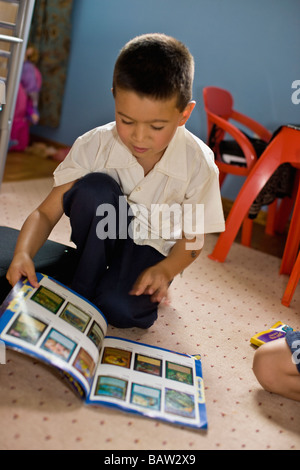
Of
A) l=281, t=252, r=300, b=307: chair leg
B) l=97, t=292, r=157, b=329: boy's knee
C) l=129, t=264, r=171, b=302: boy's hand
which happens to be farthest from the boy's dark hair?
l=281, t=252, r=300, b=307: chair leg

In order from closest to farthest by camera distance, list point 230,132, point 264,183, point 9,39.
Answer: point 9,39
point 264,183
point 230,132

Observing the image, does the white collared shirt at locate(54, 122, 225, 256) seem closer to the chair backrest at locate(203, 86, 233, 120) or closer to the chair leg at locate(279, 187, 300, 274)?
the chair leg at locate(279, 187, 300, 274)

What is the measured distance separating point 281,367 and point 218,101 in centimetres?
138

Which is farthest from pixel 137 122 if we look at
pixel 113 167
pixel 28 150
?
pixel 28 150

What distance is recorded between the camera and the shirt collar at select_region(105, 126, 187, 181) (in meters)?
1.12

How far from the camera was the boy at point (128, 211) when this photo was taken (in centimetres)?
108

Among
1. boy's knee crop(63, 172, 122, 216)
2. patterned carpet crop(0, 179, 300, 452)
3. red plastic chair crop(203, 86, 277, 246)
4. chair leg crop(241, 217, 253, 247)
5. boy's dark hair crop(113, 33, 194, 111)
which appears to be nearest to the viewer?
patterned carpet crop(0, 179, 300, 452)

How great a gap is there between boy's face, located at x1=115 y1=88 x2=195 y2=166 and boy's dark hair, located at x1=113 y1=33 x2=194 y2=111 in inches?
0.5

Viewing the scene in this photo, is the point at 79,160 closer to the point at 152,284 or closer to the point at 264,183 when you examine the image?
the point at 152,284

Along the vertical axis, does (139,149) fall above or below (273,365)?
above

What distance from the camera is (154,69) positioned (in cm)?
93

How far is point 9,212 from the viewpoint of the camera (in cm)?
174

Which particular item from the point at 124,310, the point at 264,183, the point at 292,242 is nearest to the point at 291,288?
the point at 292,242

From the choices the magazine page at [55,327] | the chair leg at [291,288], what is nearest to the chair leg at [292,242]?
the chair leg at [291,288]
